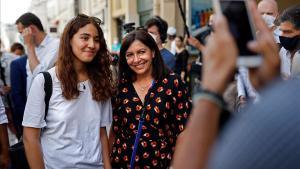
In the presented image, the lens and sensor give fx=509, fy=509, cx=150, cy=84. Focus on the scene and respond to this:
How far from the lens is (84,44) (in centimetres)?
322

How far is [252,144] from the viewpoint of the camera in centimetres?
117

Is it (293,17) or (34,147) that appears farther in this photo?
(293,17)

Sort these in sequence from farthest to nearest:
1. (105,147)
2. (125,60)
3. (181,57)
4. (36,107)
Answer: (181,57) → (125,60) → (105,147) → (36,107)

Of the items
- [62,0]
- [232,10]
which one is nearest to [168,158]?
[232,10]

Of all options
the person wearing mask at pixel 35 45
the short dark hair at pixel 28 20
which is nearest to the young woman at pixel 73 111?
the person wearing mask at pixel 35 45

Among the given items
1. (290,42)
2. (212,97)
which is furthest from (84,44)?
(212,97)

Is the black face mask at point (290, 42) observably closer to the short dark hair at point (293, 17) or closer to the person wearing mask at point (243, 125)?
the short dark hair at point (293, 17)

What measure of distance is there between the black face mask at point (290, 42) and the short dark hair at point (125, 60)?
894 mm

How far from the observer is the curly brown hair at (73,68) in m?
3.11

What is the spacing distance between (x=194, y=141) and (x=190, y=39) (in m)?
1.95

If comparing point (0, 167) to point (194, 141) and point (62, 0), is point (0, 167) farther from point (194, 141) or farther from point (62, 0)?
point (62, 0)

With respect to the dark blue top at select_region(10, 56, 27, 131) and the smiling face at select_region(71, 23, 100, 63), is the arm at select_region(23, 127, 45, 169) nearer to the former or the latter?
the smiling face at select_region(71, 23, 100, 63)

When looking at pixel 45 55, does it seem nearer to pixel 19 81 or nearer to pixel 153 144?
pixel 19 81

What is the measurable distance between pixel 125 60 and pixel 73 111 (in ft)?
2.21
